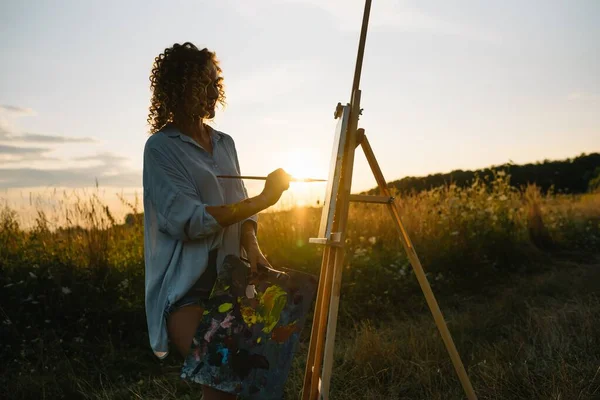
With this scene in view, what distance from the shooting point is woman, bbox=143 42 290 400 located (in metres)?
2.03

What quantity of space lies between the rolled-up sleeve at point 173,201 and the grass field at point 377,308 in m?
1.71

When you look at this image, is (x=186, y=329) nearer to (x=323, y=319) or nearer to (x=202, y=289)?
(x=202, y=289)

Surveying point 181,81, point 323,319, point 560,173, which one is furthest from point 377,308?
point 560,173

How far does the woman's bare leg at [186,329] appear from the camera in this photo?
2.03m

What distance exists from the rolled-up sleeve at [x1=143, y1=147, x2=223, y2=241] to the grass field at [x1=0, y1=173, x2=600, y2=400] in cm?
171

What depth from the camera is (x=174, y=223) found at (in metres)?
2.01

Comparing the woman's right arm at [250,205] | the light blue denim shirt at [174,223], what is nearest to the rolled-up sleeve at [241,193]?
the light blue denim shirt at [174,223]

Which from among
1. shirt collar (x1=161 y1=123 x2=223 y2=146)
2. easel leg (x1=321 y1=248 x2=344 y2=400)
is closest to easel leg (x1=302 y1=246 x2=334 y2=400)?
easel leg (x1=321 y1=248 x2=344 y2=400)

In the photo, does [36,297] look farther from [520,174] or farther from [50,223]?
[520,174]

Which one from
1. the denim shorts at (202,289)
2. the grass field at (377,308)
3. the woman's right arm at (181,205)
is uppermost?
the woman's right arm at (181,205)

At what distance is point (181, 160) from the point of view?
210 centimetres

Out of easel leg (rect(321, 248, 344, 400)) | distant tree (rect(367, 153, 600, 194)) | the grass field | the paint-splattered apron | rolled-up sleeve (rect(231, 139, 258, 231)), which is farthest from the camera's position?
distant tree (rect(367, 153, 600, 194))

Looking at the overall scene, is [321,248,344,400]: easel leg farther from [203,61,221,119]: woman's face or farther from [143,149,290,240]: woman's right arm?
[203,61,221,119]: woman's face

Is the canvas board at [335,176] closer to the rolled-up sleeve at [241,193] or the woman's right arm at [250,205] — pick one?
the woman's right arm at [250,205]
